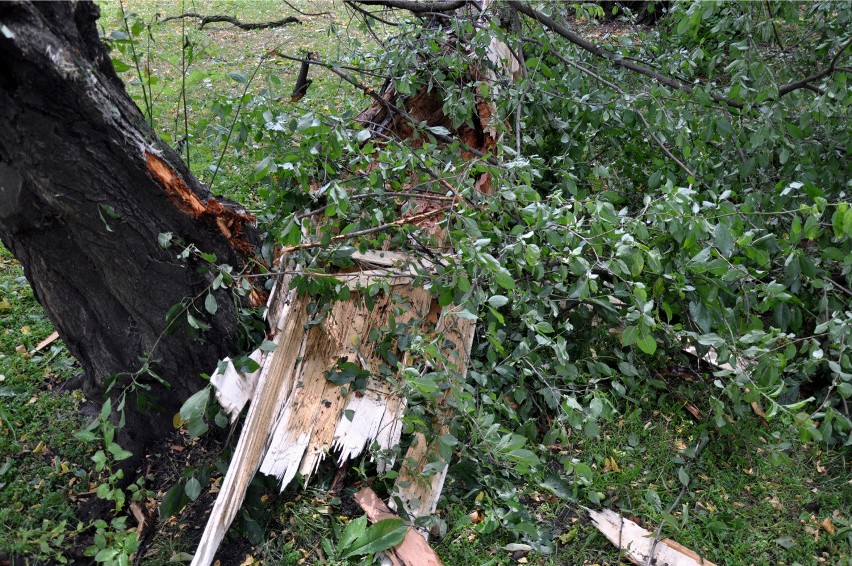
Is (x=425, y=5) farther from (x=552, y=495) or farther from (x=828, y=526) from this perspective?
(x=828, y=526)

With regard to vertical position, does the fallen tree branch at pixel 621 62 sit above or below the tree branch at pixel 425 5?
below

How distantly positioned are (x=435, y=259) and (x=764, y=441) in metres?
1.74

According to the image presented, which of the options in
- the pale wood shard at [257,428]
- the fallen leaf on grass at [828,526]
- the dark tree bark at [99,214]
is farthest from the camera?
the fallen leaf on grass at [828,526]

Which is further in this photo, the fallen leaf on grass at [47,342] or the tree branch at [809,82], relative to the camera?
the fallen leaf on grass at [47,342]

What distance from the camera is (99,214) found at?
7.11ft

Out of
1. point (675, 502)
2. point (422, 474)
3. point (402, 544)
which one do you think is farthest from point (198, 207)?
point (675, 502)

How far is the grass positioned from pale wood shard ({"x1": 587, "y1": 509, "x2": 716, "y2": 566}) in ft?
0.14

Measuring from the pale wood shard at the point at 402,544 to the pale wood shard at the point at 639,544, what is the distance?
2.28 feet

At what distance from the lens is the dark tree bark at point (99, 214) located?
1870 millimetres

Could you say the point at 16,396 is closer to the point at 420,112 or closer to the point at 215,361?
the point at 215,361

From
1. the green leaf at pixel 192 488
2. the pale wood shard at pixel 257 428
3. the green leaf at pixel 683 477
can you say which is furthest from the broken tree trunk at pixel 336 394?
the green leaf at pixel 683 477

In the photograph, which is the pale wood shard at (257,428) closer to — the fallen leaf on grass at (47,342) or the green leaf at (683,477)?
the fallen leaf on grass at (47,342)

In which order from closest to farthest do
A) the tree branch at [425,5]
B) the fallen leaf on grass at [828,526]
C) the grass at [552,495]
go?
the grass at [552,495]
the fallen leaf on grass at [828,526]
the tree branch at [425,5]

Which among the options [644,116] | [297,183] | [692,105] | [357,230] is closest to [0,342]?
[297,183]
